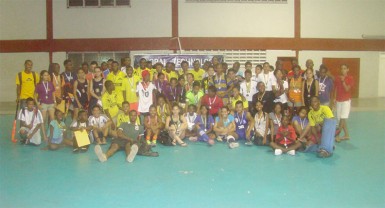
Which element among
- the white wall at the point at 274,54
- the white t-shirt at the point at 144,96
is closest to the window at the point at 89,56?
the white wall at the point at 274,54

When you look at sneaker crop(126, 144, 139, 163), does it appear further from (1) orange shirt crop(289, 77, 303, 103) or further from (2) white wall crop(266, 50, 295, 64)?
(2) white wall crop(266, 50, 295, 64)

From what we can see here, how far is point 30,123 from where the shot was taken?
7.63 metres

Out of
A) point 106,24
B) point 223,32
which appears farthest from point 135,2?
point 223,32

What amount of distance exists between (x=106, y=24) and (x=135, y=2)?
165cm

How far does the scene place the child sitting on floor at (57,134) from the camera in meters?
7.26

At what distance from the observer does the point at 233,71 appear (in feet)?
28.8

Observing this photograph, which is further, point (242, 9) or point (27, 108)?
point (242, 9)

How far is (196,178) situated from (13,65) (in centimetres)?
1378

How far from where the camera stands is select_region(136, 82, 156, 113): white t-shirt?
833 centimetres

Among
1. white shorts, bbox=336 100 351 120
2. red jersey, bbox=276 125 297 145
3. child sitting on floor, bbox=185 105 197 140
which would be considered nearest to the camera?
red jersey, bbox=276 125 297 145

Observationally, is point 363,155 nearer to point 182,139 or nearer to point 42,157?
point 182,139

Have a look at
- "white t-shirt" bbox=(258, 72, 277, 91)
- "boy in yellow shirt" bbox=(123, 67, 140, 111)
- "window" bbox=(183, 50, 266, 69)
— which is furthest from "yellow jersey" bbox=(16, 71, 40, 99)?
"window" bbox=(183, 50, 266, 69)

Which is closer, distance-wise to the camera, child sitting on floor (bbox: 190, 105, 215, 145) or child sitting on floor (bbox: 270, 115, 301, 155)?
child sitting on floor (bbox: 270, 115, 301, 155)

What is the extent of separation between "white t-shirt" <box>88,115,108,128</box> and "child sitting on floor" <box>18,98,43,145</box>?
1092 mm
